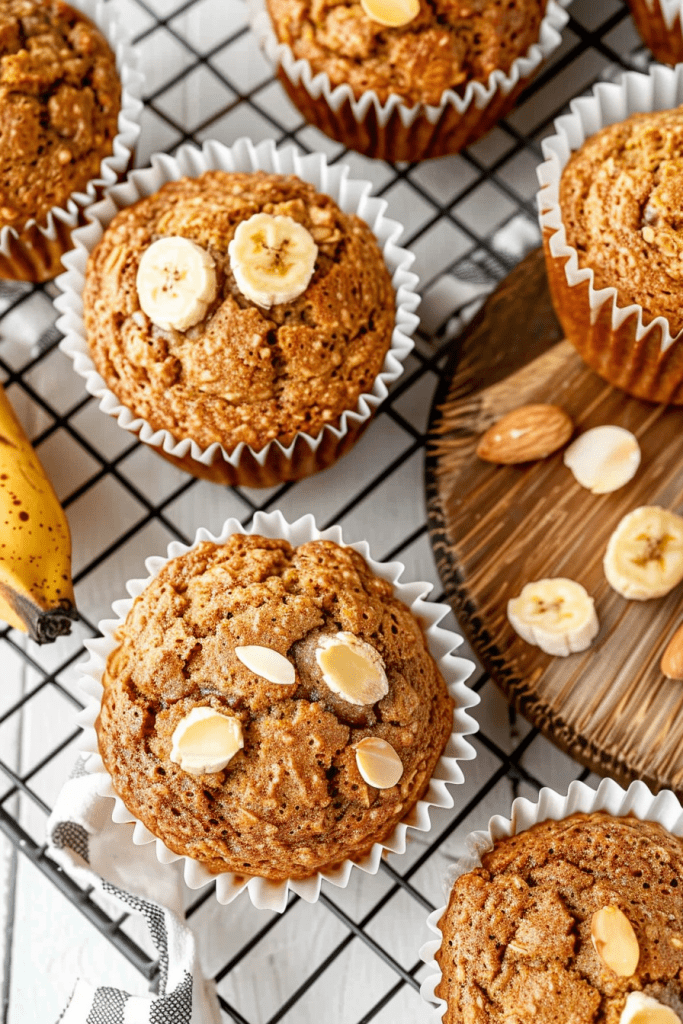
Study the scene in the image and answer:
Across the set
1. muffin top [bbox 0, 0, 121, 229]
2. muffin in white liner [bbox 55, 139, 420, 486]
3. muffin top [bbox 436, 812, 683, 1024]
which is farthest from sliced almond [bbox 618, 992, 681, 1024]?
muffin top [bbox 0, 0, 121, 229]

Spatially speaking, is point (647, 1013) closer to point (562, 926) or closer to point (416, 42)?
point (562, 926)

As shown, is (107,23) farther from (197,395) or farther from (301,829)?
(301,829)

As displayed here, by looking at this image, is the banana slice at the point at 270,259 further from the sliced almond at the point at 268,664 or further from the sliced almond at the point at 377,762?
the sliced almond at the point at 377,762

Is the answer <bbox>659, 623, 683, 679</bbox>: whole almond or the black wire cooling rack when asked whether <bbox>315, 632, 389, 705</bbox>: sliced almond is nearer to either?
the black wire cooling rack

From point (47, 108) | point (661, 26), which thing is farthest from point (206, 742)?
point (661, 26)


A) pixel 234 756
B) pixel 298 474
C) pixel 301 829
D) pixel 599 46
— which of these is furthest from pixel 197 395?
pixel 599 46

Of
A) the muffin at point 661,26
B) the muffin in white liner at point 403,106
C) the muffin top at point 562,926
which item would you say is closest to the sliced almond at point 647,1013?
the muffin top at point 562,926
